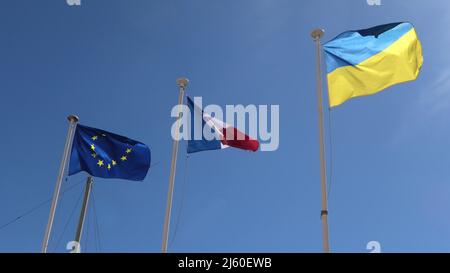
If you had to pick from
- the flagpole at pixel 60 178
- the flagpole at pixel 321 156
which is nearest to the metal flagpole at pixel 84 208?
the flagpole at pixel 60 178

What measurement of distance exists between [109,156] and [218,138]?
13.3ft

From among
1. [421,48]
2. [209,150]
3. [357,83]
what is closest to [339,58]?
[357,83]

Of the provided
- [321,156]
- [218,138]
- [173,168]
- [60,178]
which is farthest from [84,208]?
[321,156]

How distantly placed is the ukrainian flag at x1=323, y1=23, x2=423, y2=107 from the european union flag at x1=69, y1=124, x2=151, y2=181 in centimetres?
Result: 719

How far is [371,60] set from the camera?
14.4 metres

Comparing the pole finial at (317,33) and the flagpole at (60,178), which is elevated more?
the pole finial at (317,33)

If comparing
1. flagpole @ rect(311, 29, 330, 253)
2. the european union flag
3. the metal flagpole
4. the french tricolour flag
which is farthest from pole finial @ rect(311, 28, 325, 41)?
the metal flagpole

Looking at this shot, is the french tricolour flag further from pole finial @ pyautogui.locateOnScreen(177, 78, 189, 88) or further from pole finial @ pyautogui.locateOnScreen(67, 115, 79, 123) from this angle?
pole finial @ pyautogui.locateOnScreen(67, 115, 79, 123)

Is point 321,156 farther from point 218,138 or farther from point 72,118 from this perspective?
point 72,118

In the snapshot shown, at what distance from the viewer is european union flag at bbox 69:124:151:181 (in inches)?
655

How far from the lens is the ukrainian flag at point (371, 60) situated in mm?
14000

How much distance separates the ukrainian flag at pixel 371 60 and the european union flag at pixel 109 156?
7185 millimetres

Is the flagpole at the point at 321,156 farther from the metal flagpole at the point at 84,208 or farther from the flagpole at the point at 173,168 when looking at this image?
the metal flagpole at the point at 84,208
